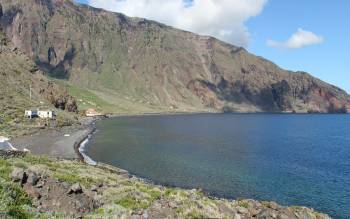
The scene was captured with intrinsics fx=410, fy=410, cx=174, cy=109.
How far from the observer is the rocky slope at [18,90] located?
429ft

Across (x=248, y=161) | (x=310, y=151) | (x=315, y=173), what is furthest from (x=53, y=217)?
(x=310, y=151)

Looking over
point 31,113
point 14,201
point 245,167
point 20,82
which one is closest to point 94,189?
point 14,201

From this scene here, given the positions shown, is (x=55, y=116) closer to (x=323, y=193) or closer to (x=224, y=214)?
(x=323, y=193)

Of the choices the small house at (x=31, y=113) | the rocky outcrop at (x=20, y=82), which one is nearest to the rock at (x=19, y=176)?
the small house at (x=31, y=113)

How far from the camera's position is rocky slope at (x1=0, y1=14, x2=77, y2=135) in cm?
13062

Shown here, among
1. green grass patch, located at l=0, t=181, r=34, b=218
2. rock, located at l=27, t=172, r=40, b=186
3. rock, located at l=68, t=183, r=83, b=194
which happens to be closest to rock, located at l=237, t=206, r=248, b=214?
rock, located at l=68, t=183, r=83, b=194

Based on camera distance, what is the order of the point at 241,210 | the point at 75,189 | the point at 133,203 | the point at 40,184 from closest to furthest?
1. the point at 40,184
2. the point at 75,189
3. the point at 133,203
4. the point at 241,210

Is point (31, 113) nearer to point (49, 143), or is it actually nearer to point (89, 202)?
point (49, 143)

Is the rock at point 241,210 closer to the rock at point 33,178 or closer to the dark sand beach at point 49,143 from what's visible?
the rock at point 33,178

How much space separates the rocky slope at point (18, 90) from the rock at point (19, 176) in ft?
288

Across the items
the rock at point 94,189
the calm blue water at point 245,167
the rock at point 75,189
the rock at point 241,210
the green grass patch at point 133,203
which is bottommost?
the calm blue water at point 245,167

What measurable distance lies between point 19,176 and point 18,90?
14450 centimetres

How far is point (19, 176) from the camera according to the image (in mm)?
25844

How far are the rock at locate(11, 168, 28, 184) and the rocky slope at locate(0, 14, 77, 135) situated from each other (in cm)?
8788
